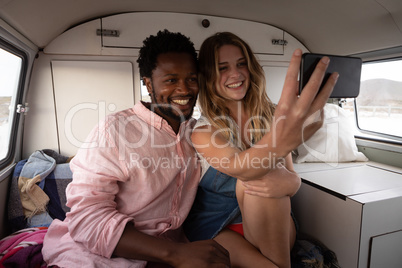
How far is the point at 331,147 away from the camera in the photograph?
2418 mm

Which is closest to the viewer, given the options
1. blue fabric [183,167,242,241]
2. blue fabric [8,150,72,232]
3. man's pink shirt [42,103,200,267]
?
man's pink shirt [42,103,200,267]

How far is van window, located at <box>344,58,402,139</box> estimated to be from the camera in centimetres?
239

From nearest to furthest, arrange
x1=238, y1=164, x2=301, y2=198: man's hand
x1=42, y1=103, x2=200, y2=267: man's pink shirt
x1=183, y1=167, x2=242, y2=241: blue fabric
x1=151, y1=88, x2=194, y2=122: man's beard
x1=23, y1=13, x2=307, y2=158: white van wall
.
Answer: x1=42, y1=103, x2=200, y2=267: man's pink shirt, x1=238, y1=164, x2=301, y2=198: man's hand, x1=151, y1=88, x2=194, y2=122: man's beard, x1=183, y1=167, x2=242, y2=241: blue fabric, x1=23, y1=13, x2=307, y2=158: white van wall

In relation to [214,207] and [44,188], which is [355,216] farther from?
[44,188]

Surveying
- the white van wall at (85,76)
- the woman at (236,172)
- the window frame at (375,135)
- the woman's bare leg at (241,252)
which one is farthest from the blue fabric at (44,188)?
the window frame at (375,135)

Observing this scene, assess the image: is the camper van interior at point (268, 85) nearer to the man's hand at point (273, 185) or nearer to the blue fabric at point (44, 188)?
the blue fabric at point (44, 188)

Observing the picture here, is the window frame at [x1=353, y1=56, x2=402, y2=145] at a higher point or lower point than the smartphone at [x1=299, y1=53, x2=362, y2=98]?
lower

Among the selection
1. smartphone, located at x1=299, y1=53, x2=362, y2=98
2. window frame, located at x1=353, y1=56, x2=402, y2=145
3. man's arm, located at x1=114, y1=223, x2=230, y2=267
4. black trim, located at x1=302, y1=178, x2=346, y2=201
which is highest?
smartphone, located at x1=299, y1=53, x2=362, y2=98

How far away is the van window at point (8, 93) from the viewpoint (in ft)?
5.75

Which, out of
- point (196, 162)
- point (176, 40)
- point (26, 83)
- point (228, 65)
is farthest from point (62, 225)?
point (26, 83)

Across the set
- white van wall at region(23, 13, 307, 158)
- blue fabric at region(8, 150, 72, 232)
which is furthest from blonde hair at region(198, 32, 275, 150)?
blue fabric at region(8, 150, 72, 232)

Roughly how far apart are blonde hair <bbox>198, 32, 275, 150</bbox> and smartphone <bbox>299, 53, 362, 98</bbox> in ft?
1.91

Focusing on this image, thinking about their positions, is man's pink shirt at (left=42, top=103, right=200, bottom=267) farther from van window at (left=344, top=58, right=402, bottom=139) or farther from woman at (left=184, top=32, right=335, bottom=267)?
van window at (left=344, top=58, right=402, bottom=139)

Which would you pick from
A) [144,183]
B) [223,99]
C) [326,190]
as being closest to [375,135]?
[326,190]
